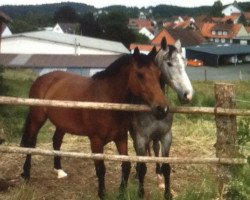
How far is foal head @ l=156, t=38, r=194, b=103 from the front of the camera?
466 centimetres

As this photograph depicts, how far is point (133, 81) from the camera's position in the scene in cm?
486

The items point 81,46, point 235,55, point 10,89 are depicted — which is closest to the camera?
point 10,89

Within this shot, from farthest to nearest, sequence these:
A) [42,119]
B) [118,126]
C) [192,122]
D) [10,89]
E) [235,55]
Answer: [235,55] < [10,89] < [192,122] < [42,119] < [118,126]

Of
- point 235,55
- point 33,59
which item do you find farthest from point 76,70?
point 235,55

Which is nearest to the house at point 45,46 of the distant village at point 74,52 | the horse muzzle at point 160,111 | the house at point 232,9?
the distant village at point 74,52

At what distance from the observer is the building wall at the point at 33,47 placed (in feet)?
143

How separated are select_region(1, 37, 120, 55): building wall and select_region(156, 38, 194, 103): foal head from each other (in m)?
38.8

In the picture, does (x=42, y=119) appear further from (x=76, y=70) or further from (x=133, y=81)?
(x=76, y=70)

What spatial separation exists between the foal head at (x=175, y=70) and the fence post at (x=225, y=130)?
1.29 ft

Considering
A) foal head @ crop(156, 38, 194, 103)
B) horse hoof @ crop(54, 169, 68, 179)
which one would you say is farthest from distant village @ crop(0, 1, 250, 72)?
foal head @ crop(156, 38, 194, 103)

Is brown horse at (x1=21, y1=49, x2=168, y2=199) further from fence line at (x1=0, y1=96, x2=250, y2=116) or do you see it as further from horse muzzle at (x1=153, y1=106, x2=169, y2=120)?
fence line at (x1=0, y1=96, x2=250, y2=116)

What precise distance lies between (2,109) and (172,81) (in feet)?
23.2

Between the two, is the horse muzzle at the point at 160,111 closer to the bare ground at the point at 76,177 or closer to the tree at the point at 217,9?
the bare ground at the point at 76,177

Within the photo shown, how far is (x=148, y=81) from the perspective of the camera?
4.62 m
